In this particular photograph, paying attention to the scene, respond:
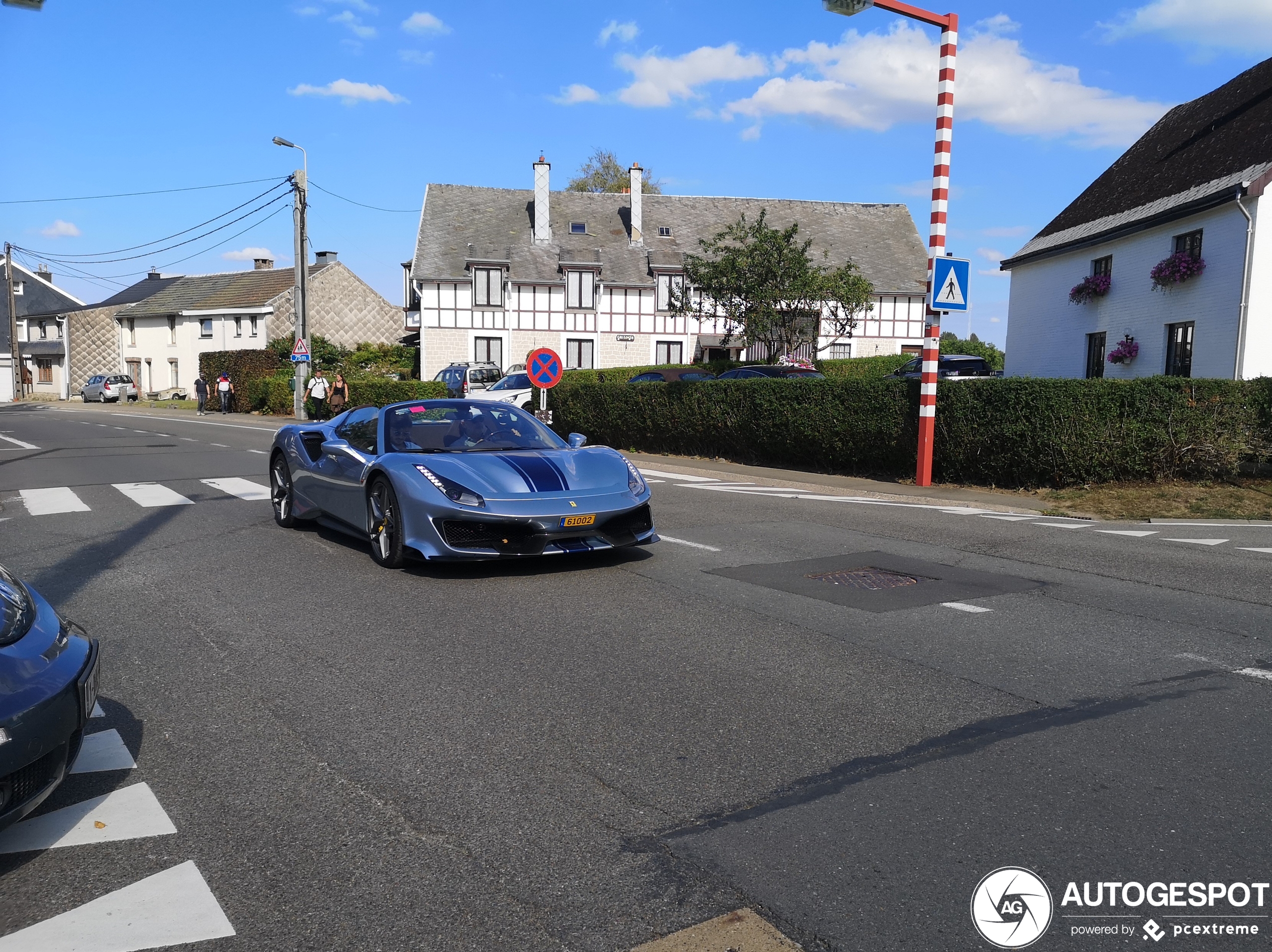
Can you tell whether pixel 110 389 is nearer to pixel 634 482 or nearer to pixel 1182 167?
pixel 1182 167

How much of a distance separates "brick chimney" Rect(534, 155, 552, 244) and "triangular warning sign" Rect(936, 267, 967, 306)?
3775 centimetres

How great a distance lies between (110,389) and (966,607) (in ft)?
204

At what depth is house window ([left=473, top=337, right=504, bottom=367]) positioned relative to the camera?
155 ft

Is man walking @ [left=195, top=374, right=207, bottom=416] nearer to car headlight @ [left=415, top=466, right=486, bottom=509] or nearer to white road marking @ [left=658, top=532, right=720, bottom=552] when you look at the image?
white road marking @ [left=658, top=532, right=720, bottom=552]

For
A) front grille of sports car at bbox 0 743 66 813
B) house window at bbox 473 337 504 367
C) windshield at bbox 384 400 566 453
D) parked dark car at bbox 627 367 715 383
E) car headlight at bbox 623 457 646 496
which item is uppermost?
house window at bbox 473 337 504 367

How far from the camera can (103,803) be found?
360cm

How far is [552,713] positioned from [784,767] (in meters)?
1.14

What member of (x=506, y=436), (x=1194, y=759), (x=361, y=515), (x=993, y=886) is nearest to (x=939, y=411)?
(x=506, y=436)

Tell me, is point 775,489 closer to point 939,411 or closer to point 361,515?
point 939,411

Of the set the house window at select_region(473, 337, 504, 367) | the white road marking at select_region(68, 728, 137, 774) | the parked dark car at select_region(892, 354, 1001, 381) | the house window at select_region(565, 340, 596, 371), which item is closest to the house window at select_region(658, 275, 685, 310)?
the house window at select_region(565, 340, 596, 371)

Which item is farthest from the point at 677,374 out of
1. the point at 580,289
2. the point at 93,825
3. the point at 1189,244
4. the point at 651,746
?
the point at 93,825

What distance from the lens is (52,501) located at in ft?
40.4

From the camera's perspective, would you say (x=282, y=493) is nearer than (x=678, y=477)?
Yes

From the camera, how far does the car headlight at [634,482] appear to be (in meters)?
7.80
